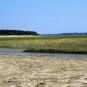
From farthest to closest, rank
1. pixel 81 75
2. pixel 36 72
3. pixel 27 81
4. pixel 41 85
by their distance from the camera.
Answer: pixel 36 72
pixel 81 75
pixel 27 81
pixel 41 85

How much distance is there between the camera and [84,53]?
37.1 m

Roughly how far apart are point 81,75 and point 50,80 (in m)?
2.12

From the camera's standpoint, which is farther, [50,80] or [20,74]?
[20,74]

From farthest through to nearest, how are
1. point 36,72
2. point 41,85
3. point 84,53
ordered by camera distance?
1. point 84,53
2. point 36,72
3. point 41,85

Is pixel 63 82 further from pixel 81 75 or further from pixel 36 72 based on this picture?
pixel 36 72

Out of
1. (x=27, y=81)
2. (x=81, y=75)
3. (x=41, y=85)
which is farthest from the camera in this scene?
(x=81, y=75)

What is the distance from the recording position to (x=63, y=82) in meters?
13.4

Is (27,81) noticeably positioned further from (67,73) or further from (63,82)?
(67,73)

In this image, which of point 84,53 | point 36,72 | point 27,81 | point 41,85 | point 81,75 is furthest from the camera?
point 84,53

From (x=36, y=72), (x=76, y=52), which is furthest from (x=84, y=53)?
(x=36, y=72)

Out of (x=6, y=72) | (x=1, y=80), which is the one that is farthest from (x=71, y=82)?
(x=6, y=72)

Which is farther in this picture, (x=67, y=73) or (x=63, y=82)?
(x=67, y=73)

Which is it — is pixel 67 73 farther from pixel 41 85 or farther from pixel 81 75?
pixel 41 85

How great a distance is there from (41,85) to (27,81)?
117 cm
